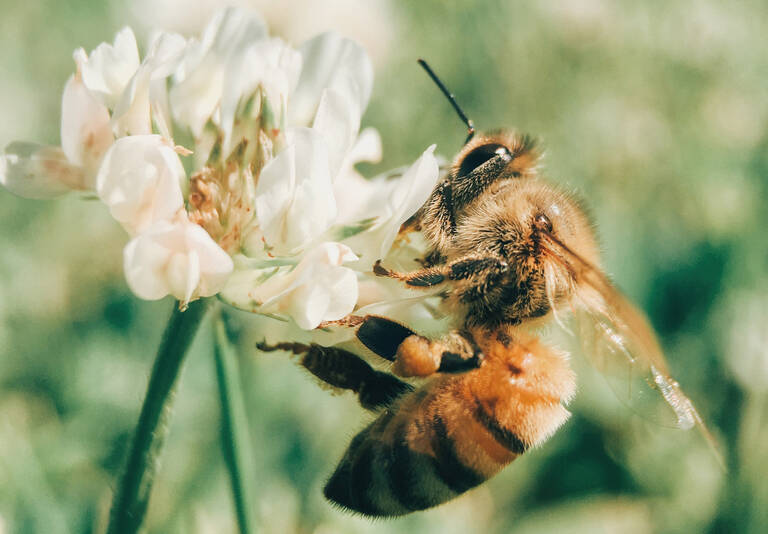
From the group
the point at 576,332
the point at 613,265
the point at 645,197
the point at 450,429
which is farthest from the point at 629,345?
the point at 645,197

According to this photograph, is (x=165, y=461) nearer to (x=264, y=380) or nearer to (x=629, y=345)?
(x=264, y=380)

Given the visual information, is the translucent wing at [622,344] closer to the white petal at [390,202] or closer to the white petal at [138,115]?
the white petal at [390,202]

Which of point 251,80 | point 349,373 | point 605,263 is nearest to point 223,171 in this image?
point 251,80

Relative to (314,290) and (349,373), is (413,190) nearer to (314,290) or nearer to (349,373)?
(314,290)

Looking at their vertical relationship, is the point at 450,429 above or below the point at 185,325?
below

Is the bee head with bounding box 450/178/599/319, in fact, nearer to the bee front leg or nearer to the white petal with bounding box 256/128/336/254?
the bee front leg

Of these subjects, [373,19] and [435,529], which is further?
[373,19]
